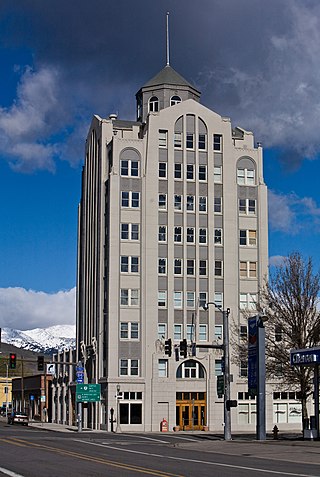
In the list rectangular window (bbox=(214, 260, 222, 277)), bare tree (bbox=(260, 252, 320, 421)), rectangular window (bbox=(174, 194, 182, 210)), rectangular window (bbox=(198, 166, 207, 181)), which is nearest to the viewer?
bare tree (bbox=(260, 252, 320, 421))

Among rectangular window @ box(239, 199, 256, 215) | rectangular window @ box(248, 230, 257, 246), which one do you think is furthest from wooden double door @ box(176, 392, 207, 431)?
rectangular window @ box(239, 199, 256, 215)

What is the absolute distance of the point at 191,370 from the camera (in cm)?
8425

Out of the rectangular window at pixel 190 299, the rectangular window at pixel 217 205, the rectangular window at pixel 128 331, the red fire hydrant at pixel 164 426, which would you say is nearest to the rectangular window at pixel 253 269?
the rectangular window at pixel 217 205

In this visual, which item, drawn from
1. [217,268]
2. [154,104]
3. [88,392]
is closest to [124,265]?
[217,268]

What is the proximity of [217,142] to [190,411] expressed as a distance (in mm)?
29393

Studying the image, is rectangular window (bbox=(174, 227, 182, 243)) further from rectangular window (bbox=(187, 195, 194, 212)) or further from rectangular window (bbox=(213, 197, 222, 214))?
rectangular window (bbox=(213, 197, 222, 214))

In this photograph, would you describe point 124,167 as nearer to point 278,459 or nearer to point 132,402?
point 132,402

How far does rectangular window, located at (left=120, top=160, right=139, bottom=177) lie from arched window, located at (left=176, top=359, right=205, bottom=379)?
68.2 ft

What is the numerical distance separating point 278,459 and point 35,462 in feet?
36.2

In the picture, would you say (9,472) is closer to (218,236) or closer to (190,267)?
(190,267)

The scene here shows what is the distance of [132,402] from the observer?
3211 inches

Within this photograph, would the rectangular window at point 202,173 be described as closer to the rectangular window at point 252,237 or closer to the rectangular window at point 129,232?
the rectangular window at point 252,237

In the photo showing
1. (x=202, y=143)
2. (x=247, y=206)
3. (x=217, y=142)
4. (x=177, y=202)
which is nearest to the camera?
(x=177, y=202)

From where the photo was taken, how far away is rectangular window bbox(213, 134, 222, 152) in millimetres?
89000
